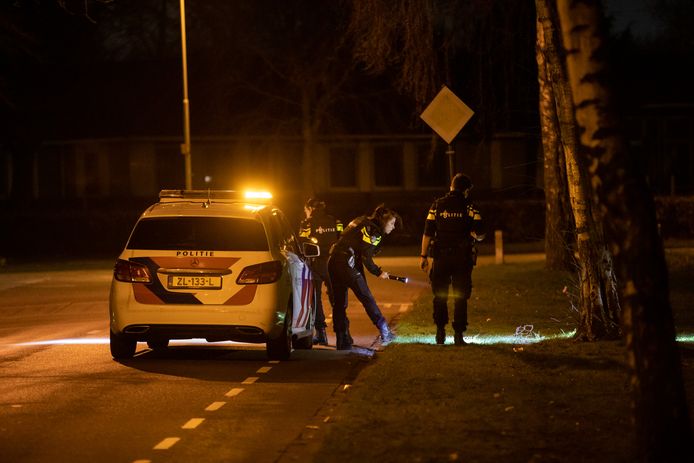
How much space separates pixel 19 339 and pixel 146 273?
364 centimetres

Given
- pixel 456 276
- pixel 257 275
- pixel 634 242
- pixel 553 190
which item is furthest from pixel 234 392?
pixel 553 190

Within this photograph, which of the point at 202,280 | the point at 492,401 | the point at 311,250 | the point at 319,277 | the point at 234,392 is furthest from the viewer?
the point at 319,277

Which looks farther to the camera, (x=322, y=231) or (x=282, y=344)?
(x=322, y=231)

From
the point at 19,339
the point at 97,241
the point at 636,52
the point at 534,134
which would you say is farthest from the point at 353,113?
the point at 19,339

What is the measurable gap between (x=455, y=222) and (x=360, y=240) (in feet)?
4.47

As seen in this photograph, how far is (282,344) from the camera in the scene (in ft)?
43.4

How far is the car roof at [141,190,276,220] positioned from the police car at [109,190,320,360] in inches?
0.6

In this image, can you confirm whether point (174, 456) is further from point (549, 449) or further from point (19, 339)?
point (19, 339)

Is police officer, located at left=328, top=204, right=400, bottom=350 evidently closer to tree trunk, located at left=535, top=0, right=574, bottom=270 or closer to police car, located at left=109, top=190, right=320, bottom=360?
police car, located at left=109, top=190, right=320, bottom=360

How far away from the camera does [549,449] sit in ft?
26.2

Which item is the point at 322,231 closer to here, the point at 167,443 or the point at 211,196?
the point at 211,196

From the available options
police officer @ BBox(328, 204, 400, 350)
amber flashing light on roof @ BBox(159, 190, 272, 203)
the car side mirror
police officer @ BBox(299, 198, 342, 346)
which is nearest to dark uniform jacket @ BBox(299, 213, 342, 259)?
police officer @ BBox(299, 198, 342, 346)

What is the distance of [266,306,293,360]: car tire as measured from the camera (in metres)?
13.2

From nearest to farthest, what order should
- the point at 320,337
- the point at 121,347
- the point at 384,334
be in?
the point at 121,347
the point at 384,334
the point at 320,337
